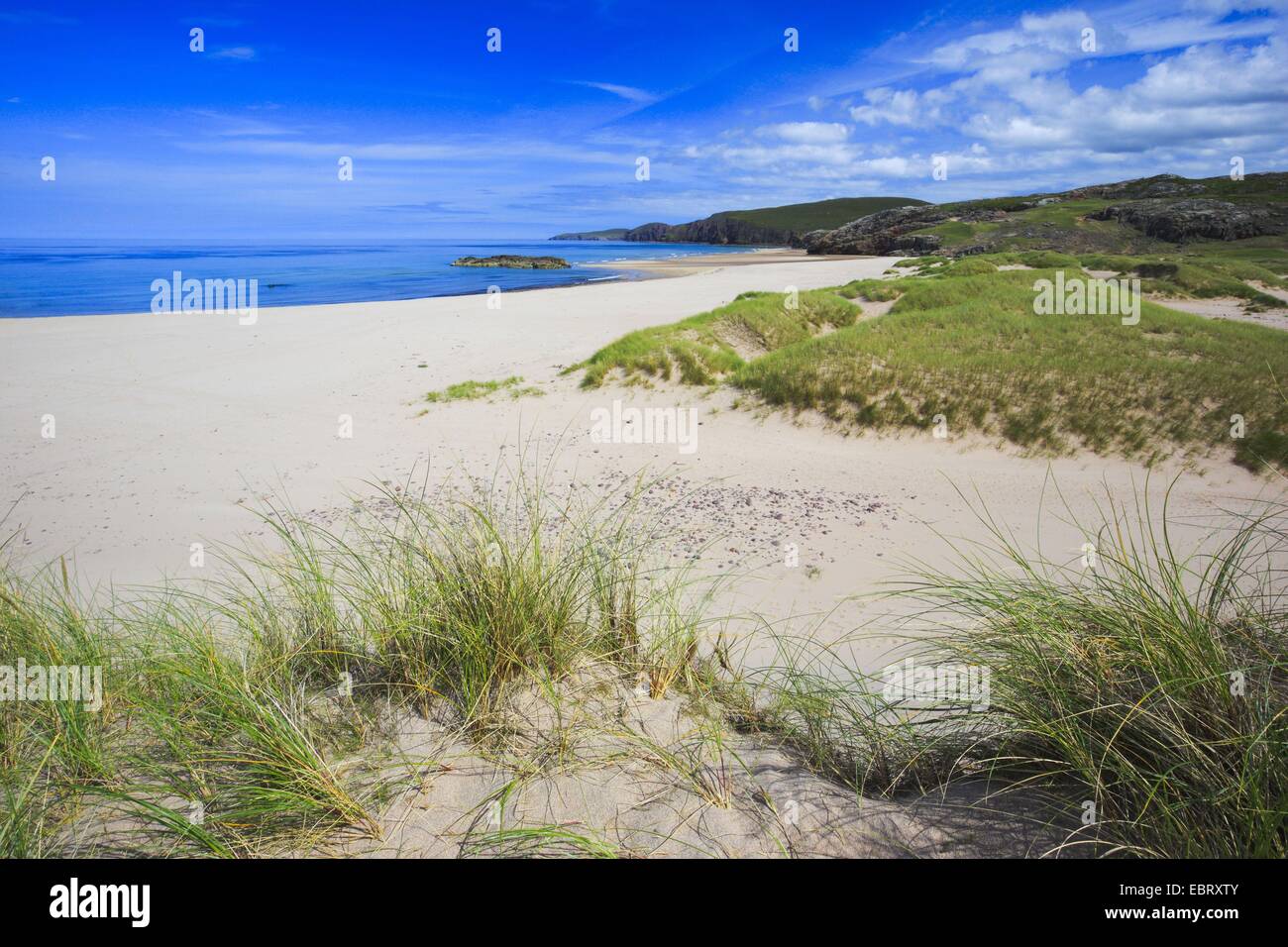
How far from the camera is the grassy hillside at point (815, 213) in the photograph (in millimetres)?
144625

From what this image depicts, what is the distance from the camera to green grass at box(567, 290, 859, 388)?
12.7 meters

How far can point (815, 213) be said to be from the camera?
163 metres

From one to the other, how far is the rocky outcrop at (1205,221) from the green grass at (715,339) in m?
47.7

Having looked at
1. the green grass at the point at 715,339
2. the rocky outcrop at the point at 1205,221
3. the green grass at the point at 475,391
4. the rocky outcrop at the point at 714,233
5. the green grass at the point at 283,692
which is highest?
the rocky outcrop at the point at 714,233

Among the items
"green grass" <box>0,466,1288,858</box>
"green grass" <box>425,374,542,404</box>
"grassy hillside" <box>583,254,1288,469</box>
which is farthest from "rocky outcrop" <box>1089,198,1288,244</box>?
"green grass" <box>0,466,1288,858</box>

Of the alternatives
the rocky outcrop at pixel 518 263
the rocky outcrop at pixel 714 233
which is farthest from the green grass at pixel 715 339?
the rocky outcrop at pixel 714 233

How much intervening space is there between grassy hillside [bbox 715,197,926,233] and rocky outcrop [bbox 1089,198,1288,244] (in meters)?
87.7

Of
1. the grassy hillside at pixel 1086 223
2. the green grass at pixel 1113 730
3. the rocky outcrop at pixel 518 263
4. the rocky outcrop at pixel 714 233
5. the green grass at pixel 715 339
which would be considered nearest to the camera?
the green grass at pixel 1113 730

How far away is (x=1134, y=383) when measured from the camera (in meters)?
9.89

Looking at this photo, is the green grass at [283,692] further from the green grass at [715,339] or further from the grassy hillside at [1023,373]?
the green grass at [715,339]

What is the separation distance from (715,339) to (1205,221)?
55.4 meters

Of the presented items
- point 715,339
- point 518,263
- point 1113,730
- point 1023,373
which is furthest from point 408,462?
point 518,263

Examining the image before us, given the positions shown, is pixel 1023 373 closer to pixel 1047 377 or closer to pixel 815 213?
pixel 1047 377
